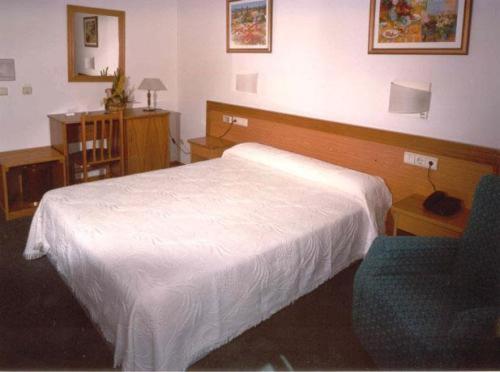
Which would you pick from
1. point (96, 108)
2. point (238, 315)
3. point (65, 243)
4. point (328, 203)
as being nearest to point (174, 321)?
point (238, 315)

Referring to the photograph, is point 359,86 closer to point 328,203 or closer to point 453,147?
point 453,147

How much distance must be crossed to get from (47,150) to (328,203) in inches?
108

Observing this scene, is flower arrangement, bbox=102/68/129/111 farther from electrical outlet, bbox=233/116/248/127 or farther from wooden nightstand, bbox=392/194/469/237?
wooden nightstand, bbox=392/194/469/237

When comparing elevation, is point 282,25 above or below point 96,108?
above

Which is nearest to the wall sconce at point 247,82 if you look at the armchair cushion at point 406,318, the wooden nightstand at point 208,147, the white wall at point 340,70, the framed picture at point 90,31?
the white wall at point 340,70

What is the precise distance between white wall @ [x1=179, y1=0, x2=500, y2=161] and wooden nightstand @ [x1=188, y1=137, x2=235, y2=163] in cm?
41

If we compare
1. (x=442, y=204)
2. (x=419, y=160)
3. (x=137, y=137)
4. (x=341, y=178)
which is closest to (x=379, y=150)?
(x=419, y=160)

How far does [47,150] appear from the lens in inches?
157

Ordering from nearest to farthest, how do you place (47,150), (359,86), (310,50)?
(359,86) < (310,50) < (47,150)

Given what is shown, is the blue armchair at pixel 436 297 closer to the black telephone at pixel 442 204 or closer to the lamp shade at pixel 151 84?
the black telephone at pixel 442 204

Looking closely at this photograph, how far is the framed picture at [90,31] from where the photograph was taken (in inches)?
162

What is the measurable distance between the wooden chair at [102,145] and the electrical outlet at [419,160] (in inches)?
97.9

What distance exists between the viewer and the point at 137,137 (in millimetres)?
4277

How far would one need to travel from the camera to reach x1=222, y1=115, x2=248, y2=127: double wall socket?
4.05 meters
